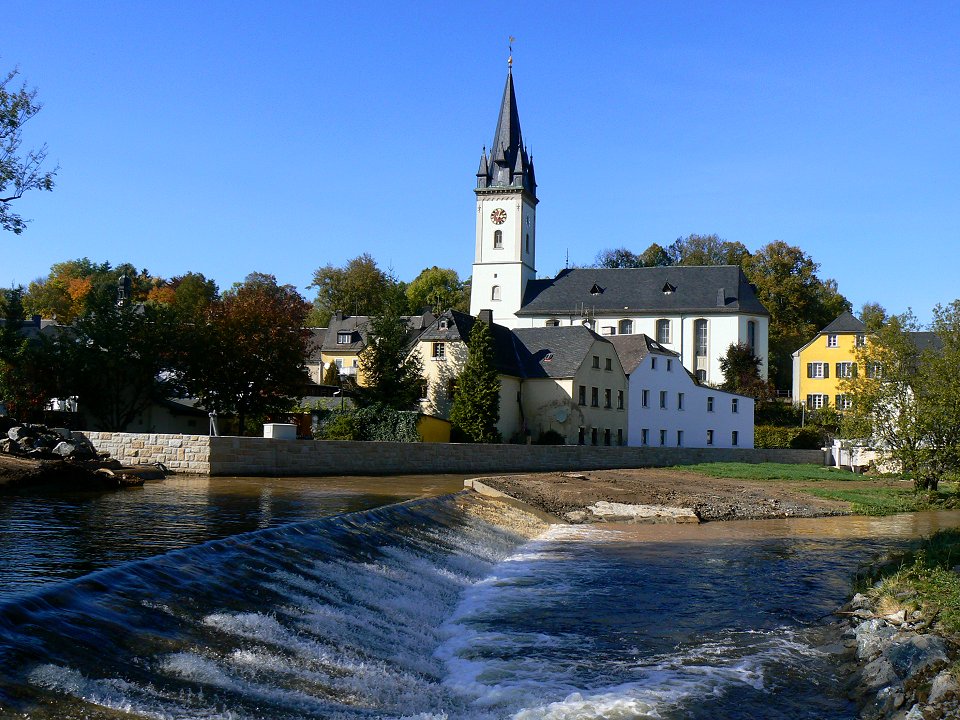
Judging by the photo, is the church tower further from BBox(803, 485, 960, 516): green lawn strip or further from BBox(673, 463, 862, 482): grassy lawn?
BBox(803, 485, 960, 516): green lawn strip

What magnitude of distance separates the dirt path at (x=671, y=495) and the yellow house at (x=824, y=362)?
138ft

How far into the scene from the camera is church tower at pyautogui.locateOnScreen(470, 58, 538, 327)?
287 feet

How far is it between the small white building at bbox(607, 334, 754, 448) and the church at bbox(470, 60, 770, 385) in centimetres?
1724

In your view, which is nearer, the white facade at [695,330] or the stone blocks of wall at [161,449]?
the stone blocks of wall at [161,449]

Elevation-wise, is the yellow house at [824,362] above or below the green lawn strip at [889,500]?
above

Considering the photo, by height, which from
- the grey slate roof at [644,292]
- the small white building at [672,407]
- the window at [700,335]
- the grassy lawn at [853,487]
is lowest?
the grassy lawn at [853,487]

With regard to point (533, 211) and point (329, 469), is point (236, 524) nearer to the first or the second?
point (329, 469)

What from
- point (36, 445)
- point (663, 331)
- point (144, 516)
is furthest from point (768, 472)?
point (663, 331)

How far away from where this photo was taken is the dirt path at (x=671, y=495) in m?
25.3

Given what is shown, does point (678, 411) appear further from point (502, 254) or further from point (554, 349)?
point (502, 254)

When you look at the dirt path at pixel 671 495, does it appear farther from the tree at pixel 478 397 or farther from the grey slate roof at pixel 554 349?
the grey slate roof at pixel 554 349

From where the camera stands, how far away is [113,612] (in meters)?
8.32

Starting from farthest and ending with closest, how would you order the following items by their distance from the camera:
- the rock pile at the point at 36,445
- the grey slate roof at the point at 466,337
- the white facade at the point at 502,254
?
the white facade at the point at 502,254
the grey slate roof at the point at 466,337
the rock pile at the point at 36,445

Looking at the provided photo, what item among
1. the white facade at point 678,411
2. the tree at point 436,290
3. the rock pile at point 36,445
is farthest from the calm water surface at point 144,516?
the tree at point 436,290
